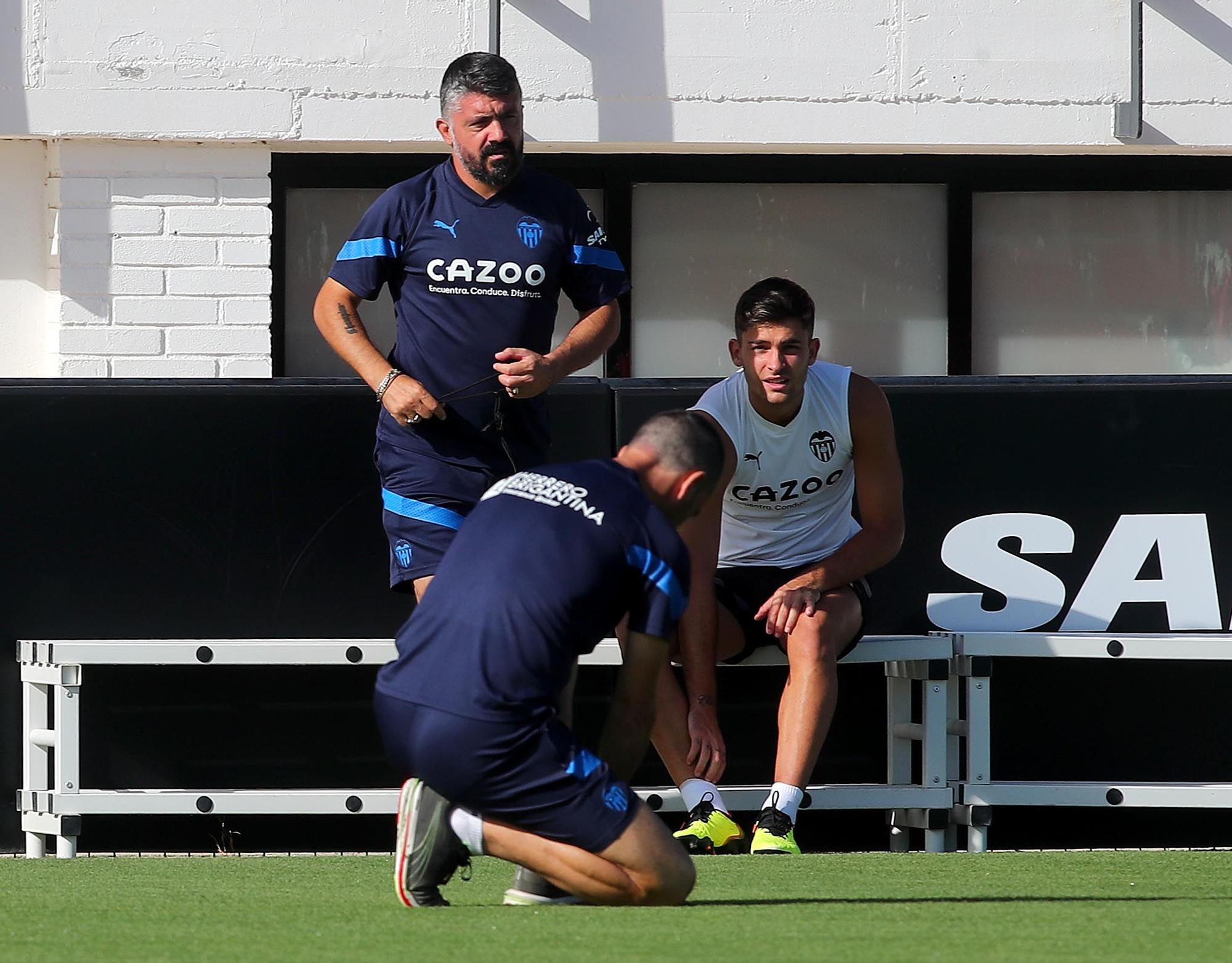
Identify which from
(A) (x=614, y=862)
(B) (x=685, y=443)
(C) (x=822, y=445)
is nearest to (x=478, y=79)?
(C) (x=822, y=445)

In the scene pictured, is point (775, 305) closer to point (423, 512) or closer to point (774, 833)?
point (423, 512)

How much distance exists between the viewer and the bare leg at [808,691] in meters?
5.18

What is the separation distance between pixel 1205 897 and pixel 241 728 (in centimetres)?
282

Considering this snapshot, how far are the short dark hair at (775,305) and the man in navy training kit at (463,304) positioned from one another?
0.50 metres

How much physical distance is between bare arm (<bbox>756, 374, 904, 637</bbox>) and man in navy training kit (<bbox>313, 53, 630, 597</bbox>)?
0.82m

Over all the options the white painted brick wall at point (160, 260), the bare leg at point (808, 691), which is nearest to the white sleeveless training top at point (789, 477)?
the bare leg at point (808, 691)

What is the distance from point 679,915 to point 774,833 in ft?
4.14

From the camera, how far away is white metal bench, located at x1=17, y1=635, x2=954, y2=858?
557 centimetres

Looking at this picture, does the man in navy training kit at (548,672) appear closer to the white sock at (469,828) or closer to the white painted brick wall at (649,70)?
the white sock at (469,828)

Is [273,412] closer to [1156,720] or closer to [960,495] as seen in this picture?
[960,495]

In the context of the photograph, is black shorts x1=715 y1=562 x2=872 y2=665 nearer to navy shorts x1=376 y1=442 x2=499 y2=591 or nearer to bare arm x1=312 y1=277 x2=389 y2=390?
navy shorts x1=376 y1=442 x2=499 y2=591

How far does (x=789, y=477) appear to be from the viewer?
559cm

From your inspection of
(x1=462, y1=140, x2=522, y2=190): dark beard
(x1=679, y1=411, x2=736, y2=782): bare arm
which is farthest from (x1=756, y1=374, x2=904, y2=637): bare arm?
(x1=462, y1=140, x2=522, y2=190): dark beard

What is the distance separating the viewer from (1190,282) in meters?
7.83
